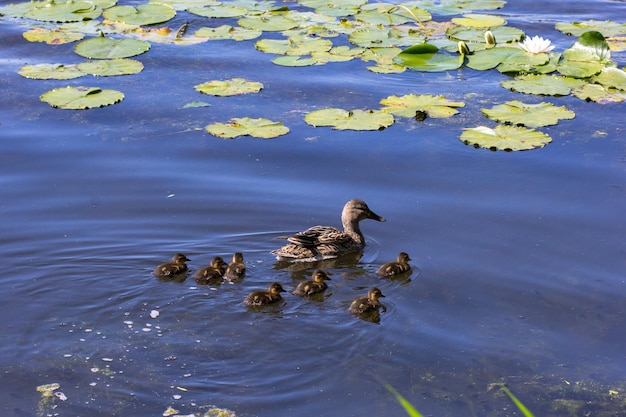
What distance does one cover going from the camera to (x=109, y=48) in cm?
1428

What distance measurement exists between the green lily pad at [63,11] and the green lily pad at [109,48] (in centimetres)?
163

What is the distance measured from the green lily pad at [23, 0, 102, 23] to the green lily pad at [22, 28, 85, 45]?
2.42 ft

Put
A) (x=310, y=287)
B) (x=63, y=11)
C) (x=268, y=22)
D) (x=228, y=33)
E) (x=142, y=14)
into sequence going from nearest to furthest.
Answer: (x=310, y=287) < (x=228, y=33) < (x=268, y=22) < (x=142, y=14) < (x=63, y=11)

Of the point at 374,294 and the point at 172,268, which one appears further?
the point at 172,268

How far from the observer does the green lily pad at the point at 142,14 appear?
15703 mm

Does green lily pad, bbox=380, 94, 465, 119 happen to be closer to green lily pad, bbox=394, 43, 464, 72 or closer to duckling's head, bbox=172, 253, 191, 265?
green lily pad, bbox=394, 43, 464, 72

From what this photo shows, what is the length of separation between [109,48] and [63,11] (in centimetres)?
238

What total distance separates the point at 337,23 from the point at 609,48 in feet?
14.0

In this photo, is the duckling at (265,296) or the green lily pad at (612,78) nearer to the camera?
the duckling at (265,296)

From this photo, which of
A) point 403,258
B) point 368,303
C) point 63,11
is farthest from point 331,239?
point 63,11

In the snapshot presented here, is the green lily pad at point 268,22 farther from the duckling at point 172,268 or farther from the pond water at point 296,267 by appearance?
the duckling at point 172,268

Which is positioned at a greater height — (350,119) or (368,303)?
(350,119)

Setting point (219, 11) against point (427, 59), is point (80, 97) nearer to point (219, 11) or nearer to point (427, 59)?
point (219, 11)

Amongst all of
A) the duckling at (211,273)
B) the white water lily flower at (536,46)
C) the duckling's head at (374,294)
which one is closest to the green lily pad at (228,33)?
the white water lily flower at (536,46)
